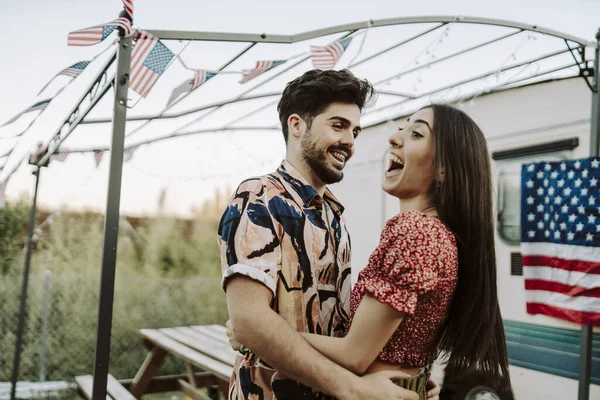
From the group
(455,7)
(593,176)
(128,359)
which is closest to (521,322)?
(593,176)

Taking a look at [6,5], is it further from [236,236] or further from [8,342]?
[236,236]

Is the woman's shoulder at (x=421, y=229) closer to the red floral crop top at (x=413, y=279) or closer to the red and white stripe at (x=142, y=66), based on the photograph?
the red floral crop top at (x=413, y=279)

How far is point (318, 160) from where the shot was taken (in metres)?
1.68

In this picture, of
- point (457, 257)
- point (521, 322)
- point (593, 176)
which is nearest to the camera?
point (457, 257)

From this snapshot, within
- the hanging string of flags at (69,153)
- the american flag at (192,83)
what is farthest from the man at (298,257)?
the hanging string of flags at (69,153)

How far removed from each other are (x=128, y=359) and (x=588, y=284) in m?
6.32

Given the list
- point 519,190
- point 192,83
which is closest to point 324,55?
point 192,83

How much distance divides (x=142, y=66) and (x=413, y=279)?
2068mm

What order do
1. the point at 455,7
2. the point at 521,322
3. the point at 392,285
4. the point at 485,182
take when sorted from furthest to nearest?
the point at 455,7, the point at 521,322, the point at 485,182, the point at 392,285

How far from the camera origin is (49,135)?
5180 mm

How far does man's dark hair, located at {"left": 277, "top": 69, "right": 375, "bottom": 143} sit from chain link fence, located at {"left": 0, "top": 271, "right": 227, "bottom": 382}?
6261 millimetres

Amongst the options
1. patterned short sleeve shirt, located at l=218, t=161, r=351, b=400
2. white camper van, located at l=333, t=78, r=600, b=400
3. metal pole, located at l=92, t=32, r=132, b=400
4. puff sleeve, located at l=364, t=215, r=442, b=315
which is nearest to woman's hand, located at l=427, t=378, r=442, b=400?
patterned short sleeve shirt, located at l=218, t=161, r=351, b=400

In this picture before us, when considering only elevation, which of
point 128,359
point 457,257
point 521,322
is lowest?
point 128,359

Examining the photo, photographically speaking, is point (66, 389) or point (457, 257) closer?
point (457, 257)
